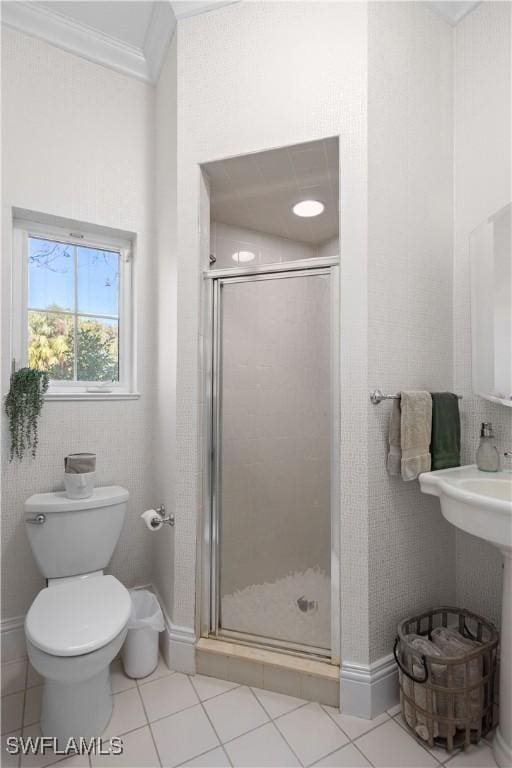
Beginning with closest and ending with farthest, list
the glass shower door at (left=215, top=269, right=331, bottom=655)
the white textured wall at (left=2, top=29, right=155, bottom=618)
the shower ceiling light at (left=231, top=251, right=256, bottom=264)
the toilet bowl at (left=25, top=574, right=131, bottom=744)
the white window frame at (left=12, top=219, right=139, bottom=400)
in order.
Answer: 1. the toilet bowl at (left=25, top=574, right=131, bottom=744)
2. the glass shower door at (left=215, top=269, right=331, bottom=655)
3. the white textured wall at (left=2, top=29, right=155, bottom=618)
4. the white window frame at (left=12, top=219, right=139, bottom=400)
5. the shower ceiling light at (left=231, top=251, right=256, bottom=264)

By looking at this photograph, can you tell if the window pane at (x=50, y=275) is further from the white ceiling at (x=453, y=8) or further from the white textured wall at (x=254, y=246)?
the white ceiling at (x=453, y=8)

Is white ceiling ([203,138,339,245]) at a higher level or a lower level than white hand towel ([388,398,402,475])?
higher

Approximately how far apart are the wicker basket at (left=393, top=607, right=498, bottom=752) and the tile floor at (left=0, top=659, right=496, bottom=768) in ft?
0.17

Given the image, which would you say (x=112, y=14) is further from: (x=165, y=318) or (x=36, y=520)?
(x=36, y=520)

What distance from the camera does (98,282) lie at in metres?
2.22

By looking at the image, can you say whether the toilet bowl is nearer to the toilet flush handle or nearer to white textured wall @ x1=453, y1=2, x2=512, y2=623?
the toilet flush handle

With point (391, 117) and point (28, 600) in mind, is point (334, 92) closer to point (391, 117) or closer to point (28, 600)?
point (391, 117)

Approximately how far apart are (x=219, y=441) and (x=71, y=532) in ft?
2.39

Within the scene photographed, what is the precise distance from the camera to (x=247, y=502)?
191 centimetres

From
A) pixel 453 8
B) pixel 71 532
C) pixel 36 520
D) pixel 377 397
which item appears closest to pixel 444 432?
pixel 377 397

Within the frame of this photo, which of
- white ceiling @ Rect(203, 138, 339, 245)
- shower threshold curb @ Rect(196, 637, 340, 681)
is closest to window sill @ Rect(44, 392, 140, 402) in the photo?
white ceiling @ Rect(203, 138, 339, 245)

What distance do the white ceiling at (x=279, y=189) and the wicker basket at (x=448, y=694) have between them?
1820 mm

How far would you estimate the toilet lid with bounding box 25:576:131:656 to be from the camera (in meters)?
1.32

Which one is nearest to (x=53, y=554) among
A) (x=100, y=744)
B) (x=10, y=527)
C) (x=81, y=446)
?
(x=10, y=527)
